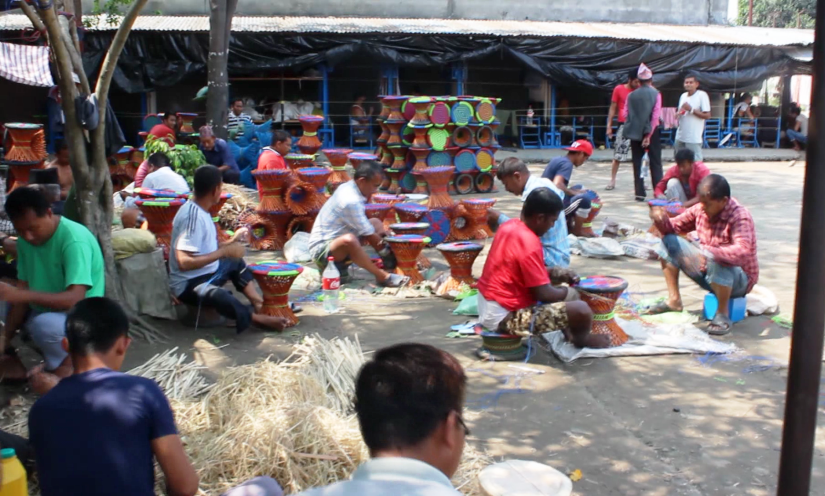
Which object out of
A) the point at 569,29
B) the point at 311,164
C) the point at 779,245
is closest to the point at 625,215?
the point at 779,245

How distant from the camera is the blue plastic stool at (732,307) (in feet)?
19.3

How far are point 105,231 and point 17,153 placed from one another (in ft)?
18.1

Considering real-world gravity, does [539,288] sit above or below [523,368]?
above

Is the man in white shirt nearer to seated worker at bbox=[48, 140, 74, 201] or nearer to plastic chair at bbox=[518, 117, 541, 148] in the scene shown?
seated worker at bbox=[48, 140, 74, 201]

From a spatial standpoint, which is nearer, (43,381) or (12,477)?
(12,477)

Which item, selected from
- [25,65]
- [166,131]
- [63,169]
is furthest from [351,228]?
[25,65]

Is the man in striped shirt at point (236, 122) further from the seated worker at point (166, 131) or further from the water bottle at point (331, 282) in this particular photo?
the water bottle at point (331, 282)

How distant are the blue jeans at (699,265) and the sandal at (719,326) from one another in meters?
0.21

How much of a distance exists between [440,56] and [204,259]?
13026 mm

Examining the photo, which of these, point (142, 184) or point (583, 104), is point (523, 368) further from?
point (583, 104)

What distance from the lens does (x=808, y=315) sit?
183 centimetres

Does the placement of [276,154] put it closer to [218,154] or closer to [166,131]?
[218,154]

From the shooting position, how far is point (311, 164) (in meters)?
11.0

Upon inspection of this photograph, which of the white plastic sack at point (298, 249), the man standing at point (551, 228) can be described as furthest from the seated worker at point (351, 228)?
the man standing at point (551, 228)
